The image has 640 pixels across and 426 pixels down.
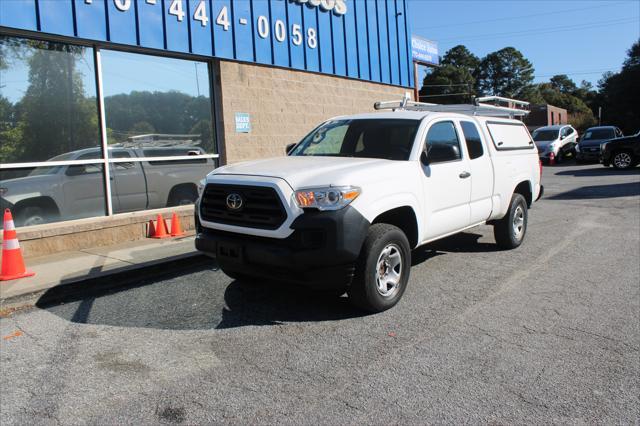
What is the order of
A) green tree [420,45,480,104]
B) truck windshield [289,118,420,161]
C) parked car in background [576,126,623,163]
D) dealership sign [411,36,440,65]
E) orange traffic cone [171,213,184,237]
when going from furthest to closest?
green tree [420,45,480,104]
parked car in background [576,126,623,163]
dealership sign [411,36,440,65]
orange traffic cone [171,213,184,237]
truck windshield [289,118,420,161]

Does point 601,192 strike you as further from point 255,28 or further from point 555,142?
point 555,142

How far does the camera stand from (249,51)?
10.5 metres

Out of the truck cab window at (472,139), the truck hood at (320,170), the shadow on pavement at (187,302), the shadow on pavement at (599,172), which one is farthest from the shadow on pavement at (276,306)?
the shadow on pavement at (599,172)

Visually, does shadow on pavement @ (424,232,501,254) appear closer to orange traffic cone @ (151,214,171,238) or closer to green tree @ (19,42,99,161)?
orange traffic cone @ (151,214,171,238)

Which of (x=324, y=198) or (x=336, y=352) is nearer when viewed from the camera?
(x=336, y=352)

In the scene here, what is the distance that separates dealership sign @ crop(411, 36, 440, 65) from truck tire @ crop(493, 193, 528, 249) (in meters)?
12.9

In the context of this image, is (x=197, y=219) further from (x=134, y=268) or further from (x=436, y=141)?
(x=436, y=141)

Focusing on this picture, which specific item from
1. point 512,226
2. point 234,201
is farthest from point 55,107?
point 512,226

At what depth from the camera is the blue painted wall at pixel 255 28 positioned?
25.5ft

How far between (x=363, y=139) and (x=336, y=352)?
2.63 meters

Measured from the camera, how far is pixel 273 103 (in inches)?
442

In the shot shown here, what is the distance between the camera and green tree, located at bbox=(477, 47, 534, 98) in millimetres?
101250

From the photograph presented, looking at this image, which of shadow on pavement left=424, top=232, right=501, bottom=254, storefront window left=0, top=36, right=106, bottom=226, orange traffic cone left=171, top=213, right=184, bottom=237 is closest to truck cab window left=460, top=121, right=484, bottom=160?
shadow on pavement left=424, top=232, right=501, bottom=254

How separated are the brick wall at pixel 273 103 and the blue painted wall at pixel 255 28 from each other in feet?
0.86
